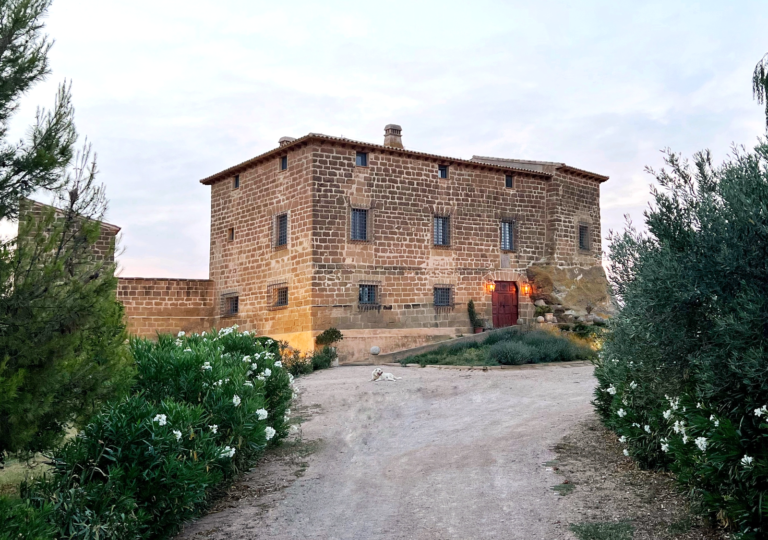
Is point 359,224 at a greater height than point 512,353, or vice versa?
point 359,224

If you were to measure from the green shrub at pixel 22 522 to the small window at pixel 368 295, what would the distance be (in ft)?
56.3

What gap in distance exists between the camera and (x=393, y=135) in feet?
83.4

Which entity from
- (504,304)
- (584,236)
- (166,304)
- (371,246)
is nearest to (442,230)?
(371,246)

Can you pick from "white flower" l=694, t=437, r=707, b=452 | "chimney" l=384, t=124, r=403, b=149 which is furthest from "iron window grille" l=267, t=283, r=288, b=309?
"white flower" l=694, t=437, r=707, b=452

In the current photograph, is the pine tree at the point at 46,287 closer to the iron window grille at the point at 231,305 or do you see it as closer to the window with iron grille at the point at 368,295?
the window with iron grille at the point at 368,295

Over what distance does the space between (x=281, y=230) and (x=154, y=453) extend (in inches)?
684

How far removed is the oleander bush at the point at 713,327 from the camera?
525 centimetres

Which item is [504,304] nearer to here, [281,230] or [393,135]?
[393,135]

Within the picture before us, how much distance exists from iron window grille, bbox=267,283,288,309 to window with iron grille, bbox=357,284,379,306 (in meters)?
2.46

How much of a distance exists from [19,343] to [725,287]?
17.1ft

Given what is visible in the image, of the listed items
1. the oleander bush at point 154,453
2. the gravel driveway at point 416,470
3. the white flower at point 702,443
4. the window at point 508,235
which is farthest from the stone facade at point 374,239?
the white flower at point 702,443

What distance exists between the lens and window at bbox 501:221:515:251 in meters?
24.9

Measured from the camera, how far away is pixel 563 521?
6613 mm

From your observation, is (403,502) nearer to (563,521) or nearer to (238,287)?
(563,521)
